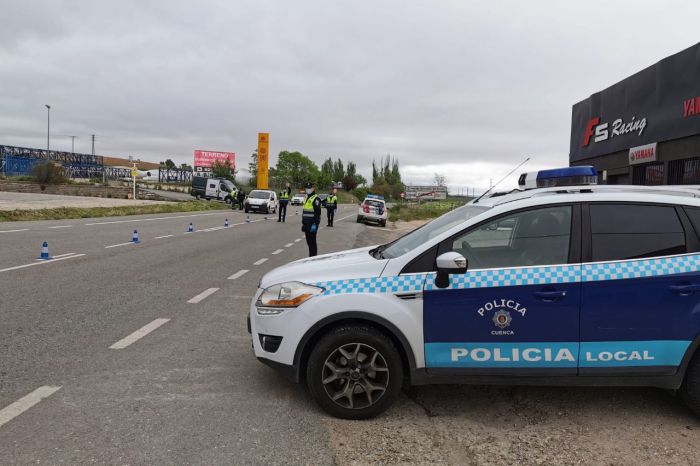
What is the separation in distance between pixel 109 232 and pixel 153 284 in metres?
10.1

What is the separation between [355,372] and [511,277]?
4.11ft

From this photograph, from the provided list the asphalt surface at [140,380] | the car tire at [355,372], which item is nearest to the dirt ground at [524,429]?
the car tire at [355,372]

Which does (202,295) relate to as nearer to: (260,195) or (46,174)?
(260,195)

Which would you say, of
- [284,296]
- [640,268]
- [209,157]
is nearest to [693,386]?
[640,268]

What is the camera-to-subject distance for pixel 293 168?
132 meters

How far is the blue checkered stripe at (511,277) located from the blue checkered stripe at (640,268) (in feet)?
0.34

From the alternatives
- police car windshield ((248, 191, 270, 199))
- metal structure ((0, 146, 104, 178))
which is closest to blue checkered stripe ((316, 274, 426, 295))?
police car windshield ((248, 191, 270, 199))

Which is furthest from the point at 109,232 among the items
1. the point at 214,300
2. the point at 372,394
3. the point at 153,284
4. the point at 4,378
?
the point at 372,394

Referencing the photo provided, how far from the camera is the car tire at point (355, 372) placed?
3.71 metres

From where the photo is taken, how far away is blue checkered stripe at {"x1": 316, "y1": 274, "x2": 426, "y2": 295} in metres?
3.71

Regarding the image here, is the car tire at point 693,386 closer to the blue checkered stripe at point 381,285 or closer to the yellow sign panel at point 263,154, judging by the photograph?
the blue checkered stripe at point 381,285

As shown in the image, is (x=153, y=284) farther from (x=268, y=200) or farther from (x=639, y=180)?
(x=268, y=200)

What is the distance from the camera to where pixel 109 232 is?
17.5 meters

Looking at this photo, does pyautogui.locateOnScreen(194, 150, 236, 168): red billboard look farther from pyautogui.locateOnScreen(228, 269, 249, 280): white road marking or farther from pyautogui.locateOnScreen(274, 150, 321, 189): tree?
pyautogui.locateOnScreen(228, 269, 249, 280): white road marking
